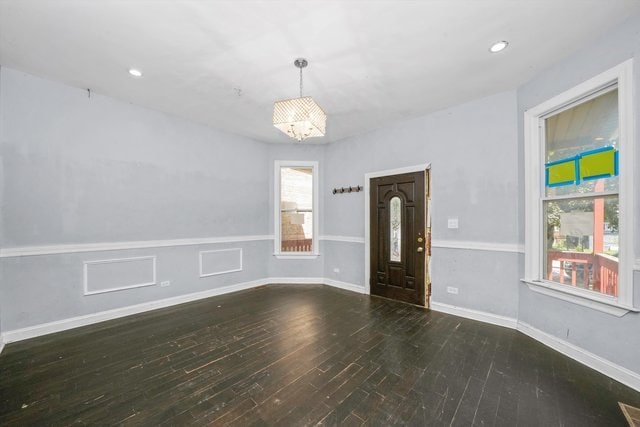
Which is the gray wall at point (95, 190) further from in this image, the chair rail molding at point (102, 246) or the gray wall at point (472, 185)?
the gray wall at point (472, 185)

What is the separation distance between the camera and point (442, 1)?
6.07 ft

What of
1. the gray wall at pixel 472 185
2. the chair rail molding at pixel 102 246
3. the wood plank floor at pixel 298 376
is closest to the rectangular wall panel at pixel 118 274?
the chair rail molding at pixel 102 246

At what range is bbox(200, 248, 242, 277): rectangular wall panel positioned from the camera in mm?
4289

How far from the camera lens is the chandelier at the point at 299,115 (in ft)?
7.59

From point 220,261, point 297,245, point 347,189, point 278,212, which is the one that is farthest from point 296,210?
point 220,261

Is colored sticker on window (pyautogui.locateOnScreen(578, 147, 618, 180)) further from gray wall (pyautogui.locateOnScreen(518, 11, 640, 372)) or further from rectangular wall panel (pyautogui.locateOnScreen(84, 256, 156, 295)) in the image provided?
rectangular wall panel (pyautogui.locateOnScreen(84, 256, 156, 295))

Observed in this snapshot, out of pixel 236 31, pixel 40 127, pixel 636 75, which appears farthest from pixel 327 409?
pixel 40 127

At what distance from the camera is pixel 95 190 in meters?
3.26

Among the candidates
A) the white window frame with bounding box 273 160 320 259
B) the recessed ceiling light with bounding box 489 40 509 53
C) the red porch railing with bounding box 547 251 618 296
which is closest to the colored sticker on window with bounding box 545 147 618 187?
the red porch railing with bounding box 547 251 618 296

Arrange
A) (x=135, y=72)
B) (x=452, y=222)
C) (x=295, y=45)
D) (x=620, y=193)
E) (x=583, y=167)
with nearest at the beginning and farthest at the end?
1. (x=620, y=193)
2. (x=295, y=45)
3. (x=583, y=167)
4. (x=135, y=72)
5. (x=452, y=222)

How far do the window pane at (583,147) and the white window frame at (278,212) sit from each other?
351 cm

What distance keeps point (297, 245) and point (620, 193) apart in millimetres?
4335

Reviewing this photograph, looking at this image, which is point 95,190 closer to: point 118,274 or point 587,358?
Result: point 118,274

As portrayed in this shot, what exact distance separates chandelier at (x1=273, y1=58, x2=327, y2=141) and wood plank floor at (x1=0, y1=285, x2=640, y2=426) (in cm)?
216
